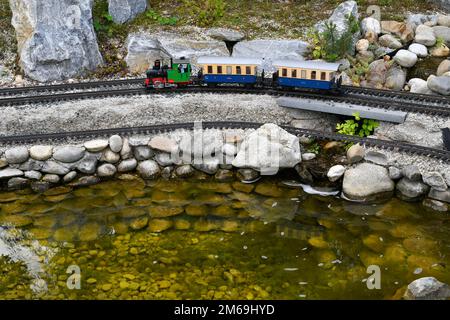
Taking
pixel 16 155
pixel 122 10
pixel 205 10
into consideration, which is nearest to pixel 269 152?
pixel 16 155

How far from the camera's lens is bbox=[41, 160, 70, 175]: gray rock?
17875 mm

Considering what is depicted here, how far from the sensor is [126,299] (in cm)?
1273

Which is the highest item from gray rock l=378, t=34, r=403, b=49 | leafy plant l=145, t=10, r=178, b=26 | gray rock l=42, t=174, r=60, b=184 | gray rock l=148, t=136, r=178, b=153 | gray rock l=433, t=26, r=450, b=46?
leafy plant l=145, t=10, r=178, b=26

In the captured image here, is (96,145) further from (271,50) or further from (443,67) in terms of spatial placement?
(443,67)

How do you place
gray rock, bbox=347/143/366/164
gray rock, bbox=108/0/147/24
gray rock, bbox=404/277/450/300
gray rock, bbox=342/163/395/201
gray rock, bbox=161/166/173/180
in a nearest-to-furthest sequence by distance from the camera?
gray rock, bbox=404/277/450/300
gray rock, bbox=342/163/395/201
gray rock, bbox=347/143/366/164
gray rock, bbox=161/166/173/180
gray rock, bbox=108/0/147/24

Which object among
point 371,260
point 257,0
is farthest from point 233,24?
point 371,260

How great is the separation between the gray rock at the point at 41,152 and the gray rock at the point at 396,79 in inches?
527

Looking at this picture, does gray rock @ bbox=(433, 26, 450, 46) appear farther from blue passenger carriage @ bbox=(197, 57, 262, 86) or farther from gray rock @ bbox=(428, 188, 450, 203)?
gray rock @ bbox=(428, 188, 450, 203)

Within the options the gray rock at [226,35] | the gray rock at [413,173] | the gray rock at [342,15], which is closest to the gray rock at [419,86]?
the gray rock at [342,15]

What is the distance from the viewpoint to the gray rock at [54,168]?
1788cm

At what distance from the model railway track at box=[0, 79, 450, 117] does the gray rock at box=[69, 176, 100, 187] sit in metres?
4.37

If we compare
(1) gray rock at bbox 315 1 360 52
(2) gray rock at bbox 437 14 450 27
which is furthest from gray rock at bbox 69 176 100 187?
(2) gray rock at bbox 437 14 450 27

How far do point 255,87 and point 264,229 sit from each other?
7.59 m

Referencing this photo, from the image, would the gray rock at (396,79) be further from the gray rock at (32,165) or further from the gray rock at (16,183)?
the gray rock at (16,183)
